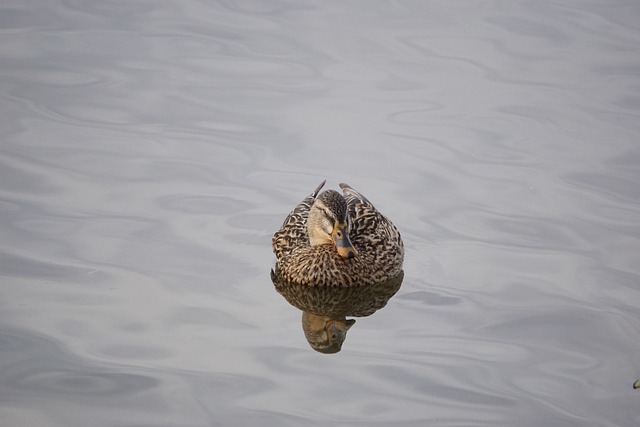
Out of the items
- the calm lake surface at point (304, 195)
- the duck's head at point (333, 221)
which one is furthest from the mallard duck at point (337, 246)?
the calm lake surface at point (304, 195)

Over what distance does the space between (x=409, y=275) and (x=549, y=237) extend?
138cm

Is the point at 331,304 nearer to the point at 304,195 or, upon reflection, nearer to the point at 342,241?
the point at 342,241

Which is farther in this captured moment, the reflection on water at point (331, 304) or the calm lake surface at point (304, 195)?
the reflection on water at point (331, 304)

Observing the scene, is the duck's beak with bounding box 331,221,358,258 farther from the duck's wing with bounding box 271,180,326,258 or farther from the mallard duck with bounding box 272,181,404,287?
the duck's wing with bounding box 271,180,326,258

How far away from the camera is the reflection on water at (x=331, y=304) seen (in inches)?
358

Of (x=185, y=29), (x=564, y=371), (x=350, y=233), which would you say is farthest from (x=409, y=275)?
(x=185, y=29)

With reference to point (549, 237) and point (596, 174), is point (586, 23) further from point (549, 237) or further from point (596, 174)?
point (549, 237)

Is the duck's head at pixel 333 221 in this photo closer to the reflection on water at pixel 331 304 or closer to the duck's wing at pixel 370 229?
the duck's wing at pixel 370 229

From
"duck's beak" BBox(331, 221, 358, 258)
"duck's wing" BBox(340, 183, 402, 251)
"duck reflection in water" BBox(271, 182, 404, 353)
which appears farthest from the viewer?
"duck's wing" BBox(340, 183, 402, 251)

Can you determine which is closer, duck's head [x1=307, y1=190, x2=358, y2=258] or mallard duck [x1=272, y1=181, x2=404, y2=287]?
duck's head [x1=307, y1=190, x2=358, y2=258]

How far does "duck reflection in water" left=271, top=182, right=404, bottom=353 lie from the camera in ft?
32.5

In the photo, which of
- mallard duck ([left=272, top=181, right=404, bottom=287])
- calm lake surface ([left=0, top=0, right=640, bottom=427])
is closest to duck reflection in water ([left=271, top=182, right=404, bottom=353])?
mallard duck ([left=272, top=181, right=404, bottom=287])

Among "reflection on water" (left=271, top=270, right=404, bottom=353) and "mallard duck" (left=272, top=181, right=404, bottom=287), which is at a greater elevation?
"mallard duck" (left=272, top=181, right=404, bottom=287)

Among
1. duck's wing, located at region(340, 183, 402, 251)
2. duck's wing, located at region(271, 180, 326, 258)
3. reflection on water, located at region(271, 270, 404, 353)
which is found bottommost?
reflection on water, located at region(271, 270, 404, 353)
